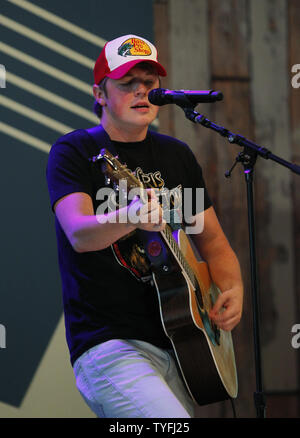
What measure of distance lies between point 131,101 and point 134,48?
0.22 m

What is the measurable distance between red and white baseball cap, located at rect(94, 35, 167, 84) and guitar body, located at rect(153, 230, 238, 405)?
2.12 feet

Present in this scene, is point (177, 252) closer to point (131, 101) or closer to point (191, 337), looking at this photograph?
point (191, 337)

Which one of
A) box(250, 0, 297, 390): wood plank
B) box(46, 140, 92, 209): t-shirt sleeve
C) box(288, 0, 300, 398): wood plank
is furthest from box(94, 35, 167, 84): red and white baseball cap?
box(288, 0, 300, 398): wood plank

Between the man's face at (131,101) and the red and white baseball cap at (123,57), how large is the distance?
1.4 inches

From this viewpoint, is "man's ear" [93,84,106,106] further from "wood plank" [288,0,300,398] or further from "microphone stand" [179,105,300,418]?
"wood plank" [288,0,300,398]

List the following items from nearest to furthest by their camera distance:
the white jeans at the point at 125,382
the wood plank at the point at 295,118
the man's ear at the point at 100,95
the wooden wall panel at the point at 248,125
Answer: the white jeans at the point at 125,382, the man's ear at the point at 100,95, the wooden wall panel at the point at 248,125, the wood plank at the point at 295,118

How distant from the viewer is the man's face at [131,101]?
7.24 feet

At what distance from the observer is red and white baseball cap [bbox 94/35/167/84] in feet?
7.25

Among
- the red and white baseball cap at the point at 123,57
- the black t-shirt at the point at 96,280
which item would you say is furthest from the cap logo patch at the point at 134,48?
the black t-shirt at the point at 96,280

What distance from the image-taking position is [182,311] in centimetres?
198

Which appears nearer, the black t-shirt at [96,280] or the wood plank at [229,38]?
the black t-shirt at [96,280]

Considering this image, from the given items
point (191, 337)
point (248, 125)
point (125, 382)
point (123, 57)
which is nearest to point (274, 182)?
point (248, 125)

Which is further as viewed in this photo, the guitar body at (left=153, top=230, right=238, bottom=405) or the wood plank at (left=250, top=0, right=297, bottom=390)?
the wood plank at (left=250, top=0, right=297, bottom=390)

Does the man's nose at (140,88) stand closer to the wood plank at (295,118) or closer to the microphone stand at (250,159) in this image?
the microphone stand at (250,159)
